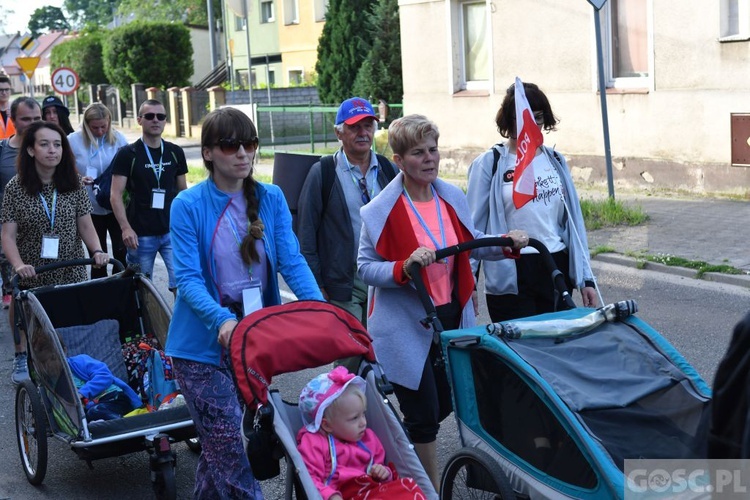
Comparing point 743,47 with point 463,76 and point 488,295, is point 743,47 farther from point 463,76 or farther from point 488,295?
point 488,295

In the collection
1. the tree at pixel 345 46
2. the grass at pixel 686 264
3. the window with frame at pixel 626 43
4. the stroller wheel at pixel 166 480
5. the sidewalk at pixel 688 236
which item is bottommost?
the stroller wheel at pixel 166 480

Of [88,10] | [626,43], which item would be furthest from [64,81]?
[88,10]

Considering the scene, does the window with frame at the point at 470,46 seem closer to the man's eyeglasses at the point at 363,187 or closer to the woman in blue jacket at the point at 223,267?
the man's eyeglasses at the point at 363,187

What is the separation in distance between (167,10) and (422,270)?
66714 millimetres

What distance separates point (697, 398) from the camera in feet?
12.0

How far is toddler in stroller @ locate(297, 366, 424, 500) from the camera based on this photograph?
3.71 meters

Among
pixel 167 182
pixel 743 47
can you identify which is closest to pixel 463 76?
pixel 743 47

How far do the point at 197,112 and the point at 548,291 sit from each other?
3134cm

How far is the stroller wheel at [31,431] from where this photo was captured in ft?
18.1

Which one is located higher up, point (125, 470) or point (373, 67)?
point (373, 67)

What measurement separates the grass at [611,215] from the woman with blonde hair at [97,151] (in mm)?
5957

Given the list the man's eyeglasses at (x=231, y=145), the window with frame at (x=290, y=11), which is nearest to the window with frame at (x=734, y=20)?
the man's eyeglasses at (x=231, y=145)

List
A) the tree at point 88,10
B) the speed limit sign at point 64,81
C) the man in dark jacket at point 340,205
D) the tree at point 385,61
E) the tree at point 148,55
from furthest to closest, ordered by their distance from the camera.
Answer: the tree at point 88,10, the tree at point 148,55, the tree at point 385,61, the speed limit sign at point 64,81, the man in dark jacket at point 340,205

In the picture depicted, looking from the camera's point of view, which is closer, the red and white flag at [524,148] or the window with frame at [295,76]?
the red and white flag at [524,148]
